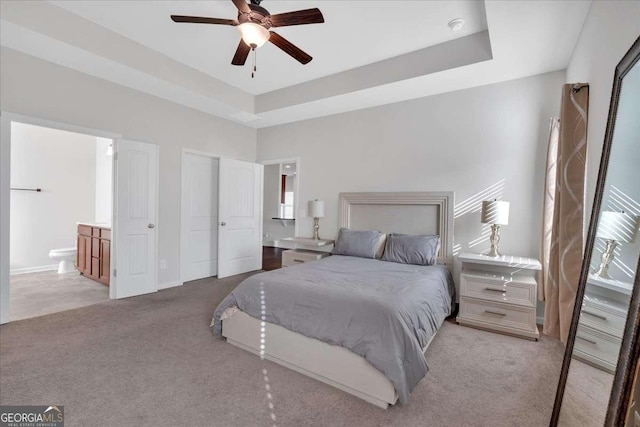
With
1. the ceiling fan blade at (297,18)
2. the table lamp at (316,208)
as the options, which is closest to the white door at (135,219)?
the table lamp at (316,208)

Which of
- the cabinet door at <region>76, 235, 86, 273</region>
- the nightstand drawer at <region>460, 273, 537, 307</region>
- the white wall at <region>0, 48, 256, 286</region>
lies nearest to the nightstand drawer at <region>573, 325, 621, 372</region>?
the nightstand drawer at <region>460, 273, 537, 307</region>

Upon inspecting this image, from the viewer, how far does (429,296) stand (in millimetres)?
2512

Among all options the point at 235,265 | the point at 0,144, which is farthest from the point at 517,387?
the point at 0,144

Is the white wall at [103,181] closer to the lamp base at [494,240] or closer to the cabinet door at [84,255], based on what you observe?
the cabinet door at [84,255]

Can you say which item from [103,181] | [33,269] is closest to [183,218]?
[103,181]

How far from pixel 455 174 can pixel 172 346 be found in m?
3.63

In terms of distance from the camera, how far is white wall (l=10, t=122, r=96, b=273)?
5.08m

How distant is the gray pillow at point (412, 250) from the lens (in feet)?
11.4

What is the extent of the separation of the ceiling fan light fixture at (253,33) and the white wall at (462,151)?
8.16 ft

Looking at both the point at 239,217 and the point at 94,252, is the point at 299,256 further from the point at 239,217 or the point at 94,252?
the point at 94,252

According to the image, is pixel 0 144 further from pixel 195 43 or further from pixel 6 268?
pixel 195 43

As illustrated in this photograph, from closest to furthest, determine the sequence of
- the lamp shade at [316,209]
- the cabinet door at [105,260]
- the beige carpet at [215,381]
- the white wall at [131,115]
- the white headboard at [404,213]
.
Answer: the beige carpet at [215,381]
the white wall at [131,115]
the white headboard at [404,213]
the cabinet door at [105,260]
the lamp shade at [316,209]

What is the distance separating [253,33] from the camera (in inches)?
86.5

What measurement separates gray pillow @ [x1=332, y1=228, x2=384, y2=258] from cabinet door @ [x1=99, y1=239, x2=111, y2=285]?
3.25 m
